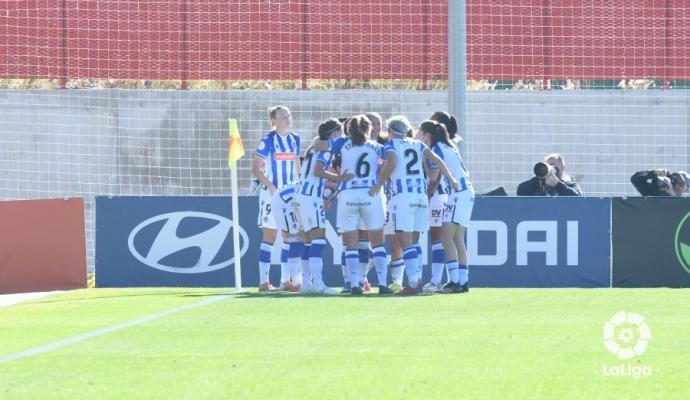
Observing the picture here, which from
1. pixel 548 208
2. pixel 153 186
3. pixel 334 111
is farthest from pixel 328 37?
pixel 548 208

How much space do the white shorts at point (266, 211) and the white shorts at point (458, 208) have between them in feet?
6.25

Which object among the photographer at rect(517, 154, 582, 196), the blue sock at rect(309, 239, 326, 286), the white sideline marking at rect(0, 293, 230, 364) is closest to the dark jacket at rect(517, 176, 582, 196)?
the photographer at rect(517, 154, 582, 196)

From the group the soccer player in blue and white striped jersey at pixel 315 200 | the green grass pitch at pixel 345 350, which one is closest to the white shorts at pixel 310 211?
the soccer player in blue and white striped jersey at pixel 315 200

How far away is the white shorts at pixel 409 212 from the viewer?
13.6 m

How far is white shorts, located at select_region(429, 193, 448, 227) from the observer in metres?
14.2

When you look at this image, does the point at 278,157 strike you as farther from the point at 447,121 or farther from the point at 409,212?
→ the point at 447,121

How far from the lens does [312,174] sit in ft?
45.1

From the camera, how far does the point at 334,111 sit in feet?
71.8

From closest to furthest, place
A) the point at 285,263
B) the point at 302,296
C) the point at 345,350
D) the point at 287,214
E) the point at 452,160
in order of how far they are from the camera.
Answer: the point at 345,350 < the point at 302,296 < the point at 452,160 < the point at 287,214 < the point at 285,263

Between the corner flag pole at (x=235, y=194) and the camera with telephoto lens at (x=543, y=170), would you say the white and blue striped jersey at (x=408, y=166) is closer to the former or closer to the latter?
the corner flag pole at (x=235, y=194)

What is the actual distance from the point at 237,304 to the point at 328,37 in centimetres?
1055

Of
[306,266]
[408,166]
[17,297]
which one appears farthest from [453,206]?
[17,297]

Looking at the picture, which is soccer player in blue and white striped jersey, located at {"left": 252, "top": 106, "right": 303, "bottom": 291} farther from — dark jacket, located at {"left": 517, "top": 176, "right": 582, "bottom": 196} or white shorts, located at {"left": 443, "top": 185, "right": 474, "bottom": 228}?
dark jacket, located at {"left": 517, "top": 176, "right": 582, "bottom": 196}

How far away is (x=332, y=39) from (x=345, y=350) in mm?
14378
